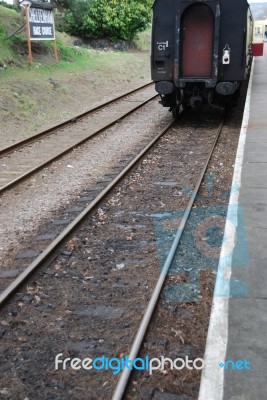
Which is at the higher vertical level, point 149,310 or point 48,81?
point 48,81

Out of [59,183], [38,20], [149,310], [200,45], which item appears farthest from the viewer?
[38,20]

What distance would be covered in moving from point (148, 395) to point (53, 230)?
11.0ft

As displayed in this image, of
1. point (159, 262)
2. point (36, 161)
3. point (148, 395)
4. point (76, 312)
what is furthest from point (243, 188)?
point (36, 161)

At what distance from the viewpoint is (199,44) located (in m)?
11.8

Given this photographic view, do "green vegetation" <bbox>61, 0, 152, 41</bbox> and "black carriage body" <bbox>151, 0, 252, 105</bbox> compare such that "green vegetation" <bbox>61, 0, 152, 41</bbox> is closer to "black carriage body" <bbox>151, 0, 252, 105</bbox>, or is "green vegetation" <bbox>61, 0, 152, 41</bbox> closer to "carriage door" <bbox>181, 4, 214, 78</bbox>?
"black carriage body" <bbox>151, 0, 252, 105</bbox>

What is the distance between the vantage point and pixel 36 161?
9.79m

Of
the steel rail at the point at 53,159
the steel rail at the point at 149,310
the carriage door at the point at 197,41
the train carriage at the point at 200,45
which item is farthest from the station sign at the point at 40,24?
the steel rail at the point at 149,310

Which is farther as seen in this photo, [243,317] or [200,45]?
[200,45]

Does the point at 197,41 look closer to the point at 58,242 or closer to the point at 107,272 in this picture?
the point at 58,242

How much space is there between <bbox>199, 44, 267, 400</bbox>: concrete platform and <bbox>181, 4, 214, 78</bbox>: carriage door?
607 centimetres

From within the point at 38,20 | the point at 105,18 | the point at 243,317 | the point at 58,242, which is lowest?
the point at 58,242

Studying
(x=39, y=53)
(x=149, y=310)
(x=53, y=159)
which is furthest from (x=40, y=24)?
(x=149, y=310)

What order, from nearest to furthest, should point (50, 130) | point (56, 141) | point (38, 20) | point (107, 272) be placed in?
point (107, 272), point (56, 141), point (50, 130), point (38, 20)

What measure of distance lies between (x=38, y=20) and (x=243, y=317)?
58.0 feet
